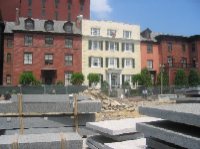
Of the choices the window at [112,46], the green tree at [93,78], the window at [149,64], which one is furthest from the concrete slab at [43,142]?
the window at [149,64]

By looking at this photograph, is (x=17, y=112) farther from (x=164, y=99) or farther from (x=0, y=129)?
(x=164, y=99)

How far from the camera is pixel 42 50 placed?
48531 mm

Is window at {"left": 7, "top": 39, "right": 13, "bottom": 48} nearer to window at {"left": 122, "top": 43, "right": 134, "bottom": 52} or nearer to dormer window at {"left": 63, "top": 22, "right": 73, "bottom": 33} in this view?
dormer window at {"left": 63, "top": 22, "right": 73, "bottom": 33}

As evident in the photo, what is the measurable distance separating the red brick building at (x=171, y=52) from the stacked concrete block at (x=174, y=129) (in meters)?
48.1

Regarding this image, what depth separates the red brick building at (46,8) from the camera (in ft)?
203

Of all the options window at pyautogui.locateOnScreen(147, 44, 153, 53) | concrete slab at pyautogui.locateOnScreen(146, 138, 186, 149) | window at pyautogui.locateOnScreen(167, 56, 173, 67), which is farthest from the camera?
window at pyautogui.locateOnScreen(167, 56, 173, 67)

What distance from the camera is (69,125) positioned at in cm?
1141

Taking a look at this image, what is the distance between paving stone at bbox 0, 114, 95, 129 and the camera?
35.7ft

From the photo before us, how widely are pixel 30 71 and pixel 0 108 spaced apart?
1454 inches

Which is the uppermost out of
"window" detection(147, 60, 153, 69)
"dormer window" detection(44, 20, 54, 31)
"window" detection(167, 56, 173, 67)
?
"dormer window" detection(44, 20, 54, 31)

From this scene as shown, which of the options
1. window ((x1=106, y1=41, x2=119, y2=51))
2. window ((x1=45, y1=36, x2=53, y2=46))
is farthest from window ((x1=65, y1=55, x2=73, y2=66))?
window ((x1=106, y1=41, x2=119, y2=51))

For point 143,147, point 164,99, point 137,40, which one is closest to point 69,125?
point 143,147

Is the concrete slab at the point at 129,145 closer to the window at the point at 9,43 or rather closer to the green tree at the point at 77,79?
the green tree at the point at 77,79

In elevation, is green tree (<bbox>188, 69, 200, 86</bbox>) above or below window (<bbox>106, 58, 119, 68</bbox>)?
below
